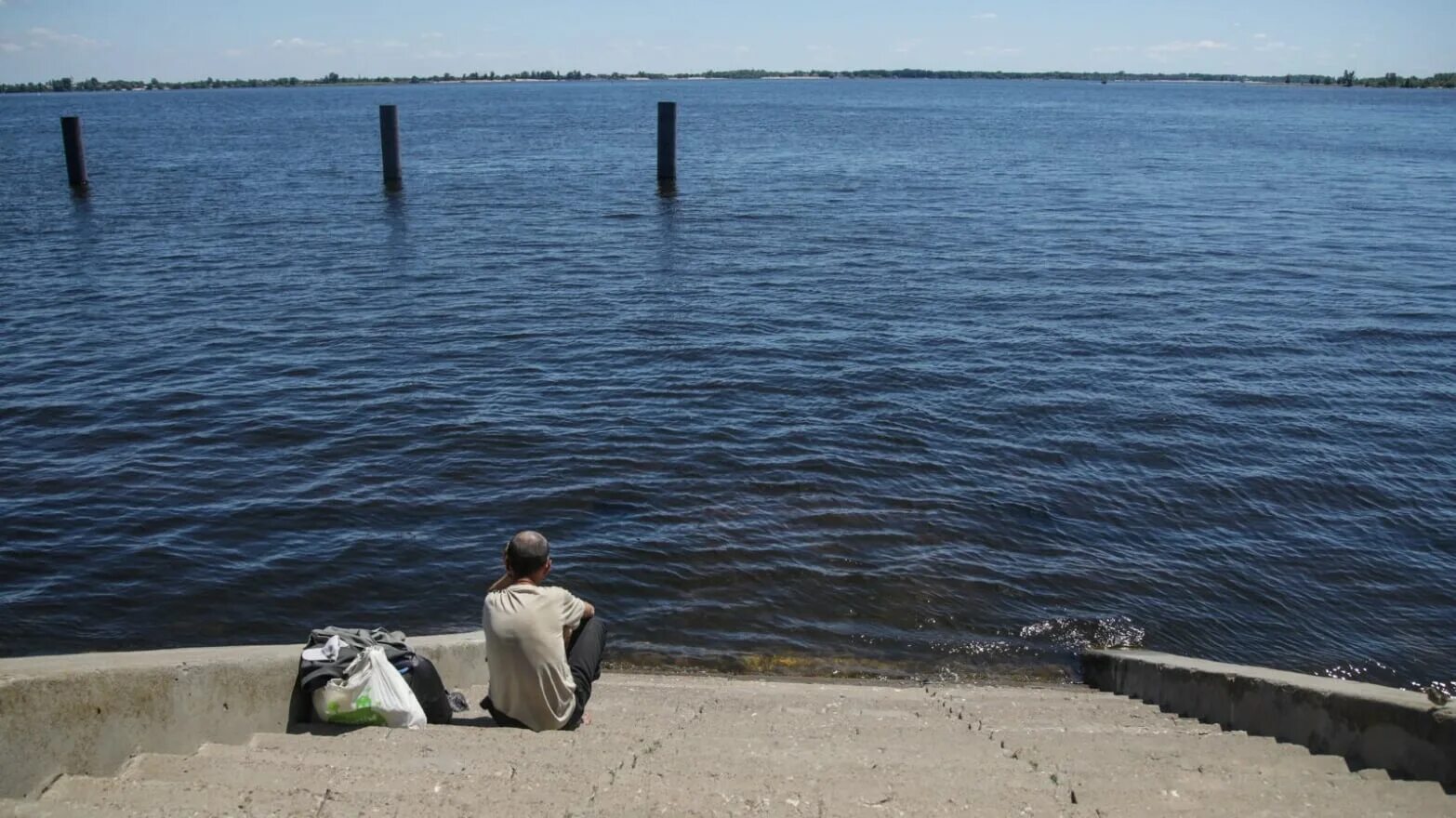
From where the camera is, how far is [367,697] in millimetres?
6465

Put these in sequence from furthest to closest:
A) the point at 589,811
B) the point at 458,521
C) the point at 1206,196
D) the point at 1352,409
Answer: the point at 1206,196
the point at 1352,409
the point at 458,521
the point at 589,811

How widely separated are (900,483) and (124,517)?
875 centimetres

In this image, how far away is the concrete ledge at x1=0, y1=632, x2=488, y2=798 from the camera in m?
5.41

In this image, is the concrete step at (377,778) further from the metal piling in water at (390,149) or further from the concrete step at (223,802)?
the metal piling in water at (390,149)

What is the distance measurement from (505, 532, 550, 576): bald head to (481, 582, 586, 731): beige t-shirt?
0.10 m

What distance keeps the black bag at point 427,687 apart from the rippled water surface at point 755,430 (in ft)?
11.6

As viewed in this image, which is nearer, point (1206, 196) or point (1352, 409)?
point (1352, 409)

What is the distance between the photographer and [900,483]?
1391cm

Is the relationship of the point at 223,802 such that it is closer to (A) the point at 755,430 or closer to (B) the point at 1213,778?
(B) the point at 1213,778

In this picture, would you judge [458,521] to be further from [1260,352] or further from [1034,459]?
[1260,352]

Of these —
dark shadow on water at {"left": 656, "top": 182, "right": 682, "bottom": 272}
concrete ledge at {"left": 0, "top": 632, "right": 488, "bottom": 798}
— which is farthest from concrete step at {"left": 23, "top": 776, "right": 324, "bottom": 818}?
dark shadow on water at {"left": 656, "top": 182, "right": 682, "bottom": 272}

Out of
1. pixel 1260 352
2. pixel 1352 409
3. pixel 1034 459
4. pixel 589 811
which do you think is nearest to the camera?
pixel 589 811

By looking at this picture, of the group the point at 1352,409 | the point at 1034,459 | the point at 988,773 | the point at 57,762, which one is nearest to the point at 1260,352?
the point at 1352,409

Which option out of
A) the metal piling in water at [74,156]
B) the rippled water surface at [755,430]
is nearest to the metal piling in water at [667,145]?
the rippled water surface at [755,430]
